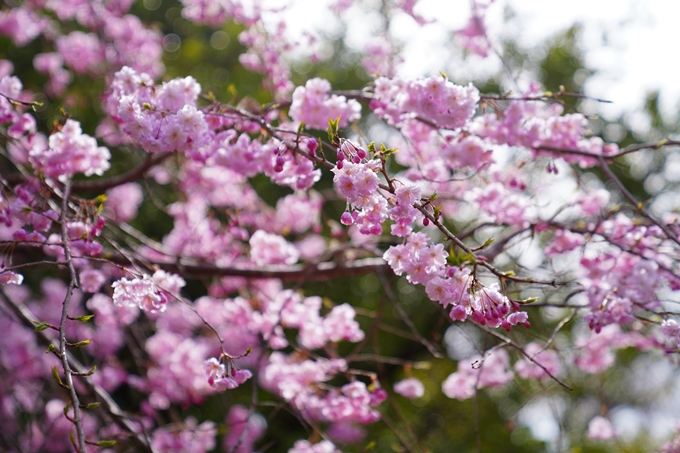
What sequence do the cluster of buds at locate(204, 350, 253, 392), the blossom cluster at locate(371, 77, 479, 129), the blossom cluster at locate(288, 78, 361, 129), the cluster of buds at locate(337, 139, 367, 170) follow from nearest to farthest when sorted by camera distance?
the cluster of buds at locate(337, 139, 367, 170)
the cluster of buds at locate(204, 350, 253, 392)
the blossom cluster at locate(371, 77, 479, 129)
the blossom cluster at locate(288, 78, 361, 129)

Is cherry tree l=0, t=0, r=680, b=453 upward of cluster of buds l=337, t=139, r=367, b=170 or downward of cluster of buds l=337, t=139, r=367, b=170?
downward

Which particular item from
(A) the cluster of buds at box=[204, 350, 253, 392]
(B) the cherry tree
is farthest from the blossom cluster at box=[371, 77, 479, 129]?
(A) the cluster of buds at box=[204, 350, 253, 392]

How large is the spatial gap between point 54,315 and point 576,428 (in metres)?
6.77

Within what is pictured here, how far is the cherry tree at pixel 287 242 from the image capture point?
1641mm

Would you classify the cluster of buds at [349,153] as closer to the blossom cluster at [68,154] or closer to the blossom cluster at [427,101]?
the blossom cluster at [427,101]

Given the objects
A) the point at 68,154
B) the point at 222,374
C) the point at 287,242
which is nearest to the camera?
the point at 222,374

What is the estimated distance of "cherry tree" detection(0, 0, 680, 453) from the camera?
1.64 meters

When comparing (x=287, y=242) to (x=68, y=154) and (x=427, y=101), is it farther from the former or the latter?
(x=427, y=101)

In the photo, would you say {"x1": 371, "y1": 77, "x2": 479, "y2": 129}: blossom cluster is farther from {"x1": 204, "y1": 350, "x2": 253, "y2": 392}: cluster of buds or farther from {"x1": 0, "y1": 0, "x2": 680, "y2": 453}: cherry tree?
{"x1": 204, "y1": 350, "x2": 253, "y2": 392}: cluster of buds

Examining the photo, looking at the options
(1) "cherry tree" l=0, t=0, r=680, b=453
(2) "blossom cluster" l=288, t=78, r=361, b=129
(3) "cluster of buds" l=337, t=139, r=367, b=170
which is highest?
(3) "cluster of buds" l=337, t=139, r=367, b=170

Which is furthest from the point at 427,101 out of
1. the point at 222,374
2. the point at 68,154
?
the point at 68,154

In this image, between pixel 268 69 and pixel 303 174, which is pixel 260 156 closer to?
pixel 303 174

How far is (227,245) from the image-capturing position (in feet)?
11.6

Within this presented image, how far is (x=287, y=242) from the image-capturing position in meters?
3.51
